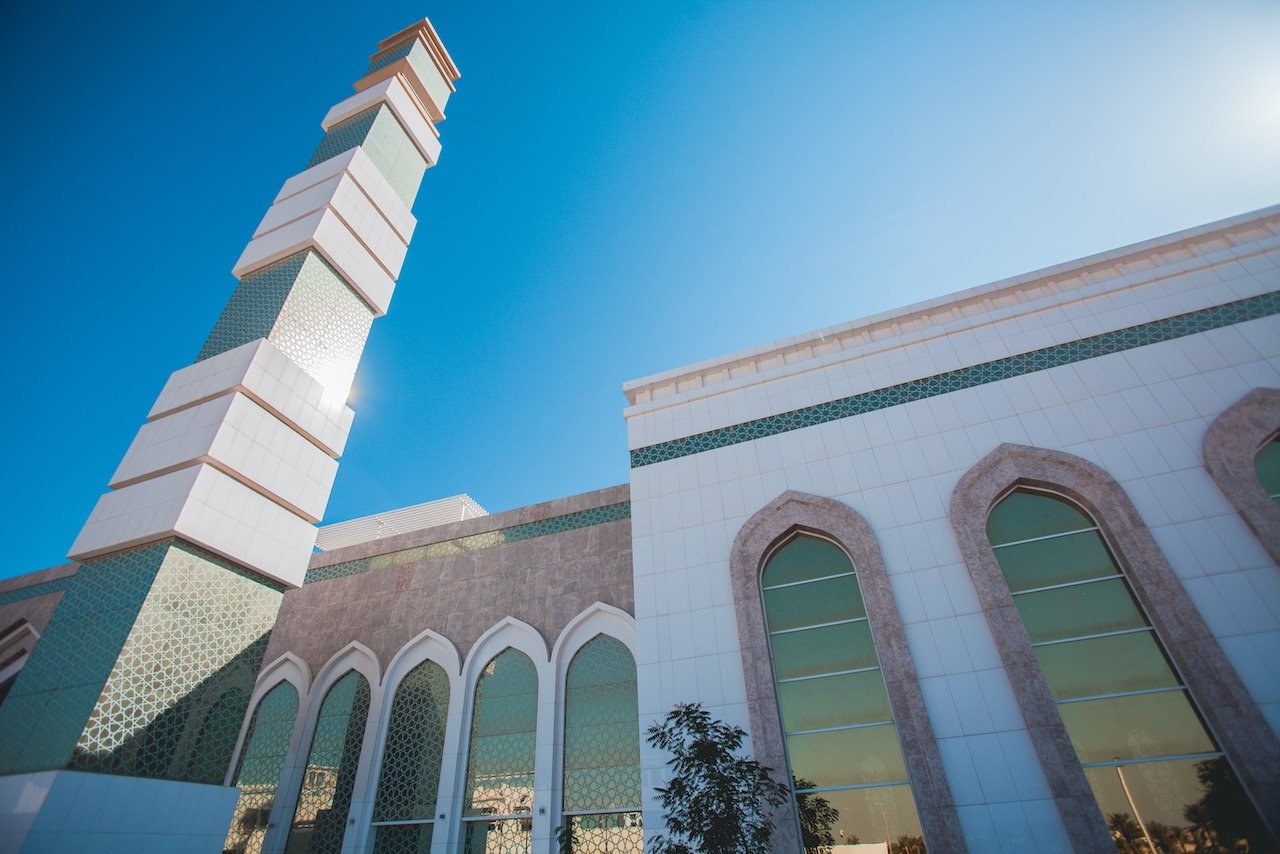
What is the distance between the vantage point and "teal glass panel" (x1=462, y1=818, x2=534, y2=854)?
297 inches

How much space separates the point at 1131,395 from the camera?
6.21 meters

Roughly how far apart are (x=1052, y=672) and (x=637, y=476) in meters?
4.41

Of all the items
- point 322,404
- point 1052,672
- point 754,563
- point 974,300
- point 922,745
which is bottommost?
point 922,745

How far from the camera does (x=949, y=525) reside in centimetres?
615

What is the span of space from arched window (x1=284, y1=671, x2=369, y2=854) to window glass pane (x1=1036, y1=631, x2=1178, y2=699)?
26.8 ft

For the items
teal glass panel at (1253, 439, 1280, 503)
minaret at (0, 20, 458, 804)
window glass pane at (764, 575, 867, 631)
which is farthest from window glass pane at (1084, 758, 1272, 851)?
minaret at (0, 20, 458, 804)

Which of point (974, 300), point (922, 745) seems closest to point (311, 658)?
point (922, 745)

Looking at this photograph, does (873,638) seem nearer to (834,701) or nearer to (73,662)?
(834,701)

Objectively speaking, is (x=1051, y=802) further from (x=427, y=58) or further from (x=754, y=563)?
(x=427, y=58)

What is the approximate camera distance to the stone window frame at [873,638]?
5148mm

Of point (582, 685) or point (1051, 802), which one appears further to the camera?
point (582, 685)

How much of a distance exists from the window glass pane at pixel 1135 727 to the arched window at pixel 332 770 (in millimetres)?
8230

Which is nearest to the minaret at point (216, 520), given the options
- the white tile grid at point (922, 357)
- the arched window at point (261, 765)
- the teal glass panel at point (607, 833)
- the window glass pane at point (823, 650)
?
the arched window at point (261, 765)

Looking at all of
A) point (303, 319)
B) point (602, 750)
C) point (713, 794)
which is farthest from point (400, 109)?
point (713, 794)
